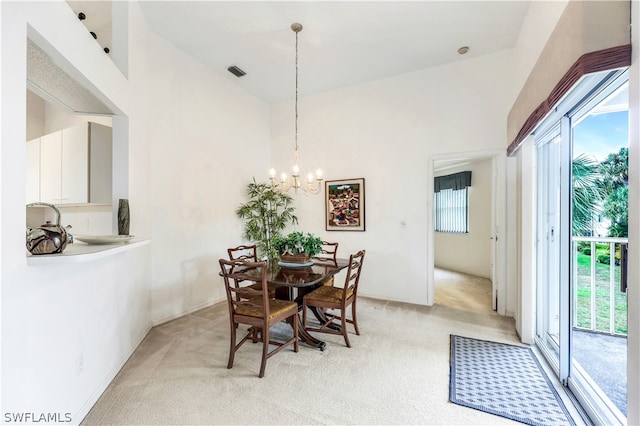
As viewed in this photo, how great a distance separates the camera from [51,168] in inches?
124

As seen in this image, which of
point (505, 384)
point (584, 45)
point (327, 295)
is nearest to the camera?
point (584, 45)

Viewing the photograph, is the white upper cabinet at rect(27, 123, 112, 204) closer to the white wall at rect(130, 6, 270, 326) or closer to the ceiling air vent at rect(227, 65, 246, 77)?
the white wall at rect(130, 6, 270, 326)

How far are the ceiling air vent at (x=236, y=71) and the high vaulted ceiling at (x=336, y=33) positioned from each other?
107mm

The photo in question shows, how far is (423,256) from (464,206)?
276 cm

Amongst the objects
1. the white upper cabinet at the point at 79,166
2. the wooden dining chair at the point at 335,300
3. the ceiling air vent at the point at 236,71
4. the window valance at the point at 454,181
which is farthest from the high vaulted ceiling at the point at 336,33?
the window valance at the point at 454,181

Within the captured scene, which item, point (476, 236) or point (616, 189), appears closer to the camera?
point (616, 189)

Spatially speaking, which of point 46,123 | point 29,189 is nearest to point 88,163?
point 29,189

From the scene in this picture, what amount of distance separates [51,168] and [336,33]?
362 centimetres

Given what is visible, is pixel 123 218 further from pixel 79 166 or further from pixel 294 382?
pixel 294 382

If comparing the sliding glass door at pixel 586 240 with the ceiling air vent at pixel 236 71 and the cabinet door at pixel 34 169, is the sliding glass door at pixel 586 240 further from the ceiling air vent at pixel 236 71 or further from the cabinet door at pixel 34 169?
the cabinet door at pixel 34 169

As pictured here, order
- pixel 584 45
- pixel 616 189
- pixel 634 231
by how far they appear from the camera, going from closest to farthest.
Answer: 1. pixel 634 231
2. pixel 584 45
3. pixel 616 189

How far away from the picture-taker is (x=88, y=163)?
296cm

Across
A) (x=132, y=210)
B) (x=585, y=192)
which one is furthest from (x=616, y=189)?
(x=132, y=210)

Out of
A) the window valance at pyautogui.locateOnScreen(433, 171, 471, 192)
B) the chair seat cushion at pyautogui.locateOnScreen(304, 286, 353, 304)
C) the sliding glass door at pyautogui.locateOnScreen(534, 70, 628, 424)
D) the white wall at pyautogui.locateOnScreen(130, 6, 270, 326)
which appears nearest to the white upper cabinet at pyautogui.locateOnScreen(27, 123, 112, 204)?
the white wall at pyautogui.locateOnScreen(130, 6, 270, 326)
